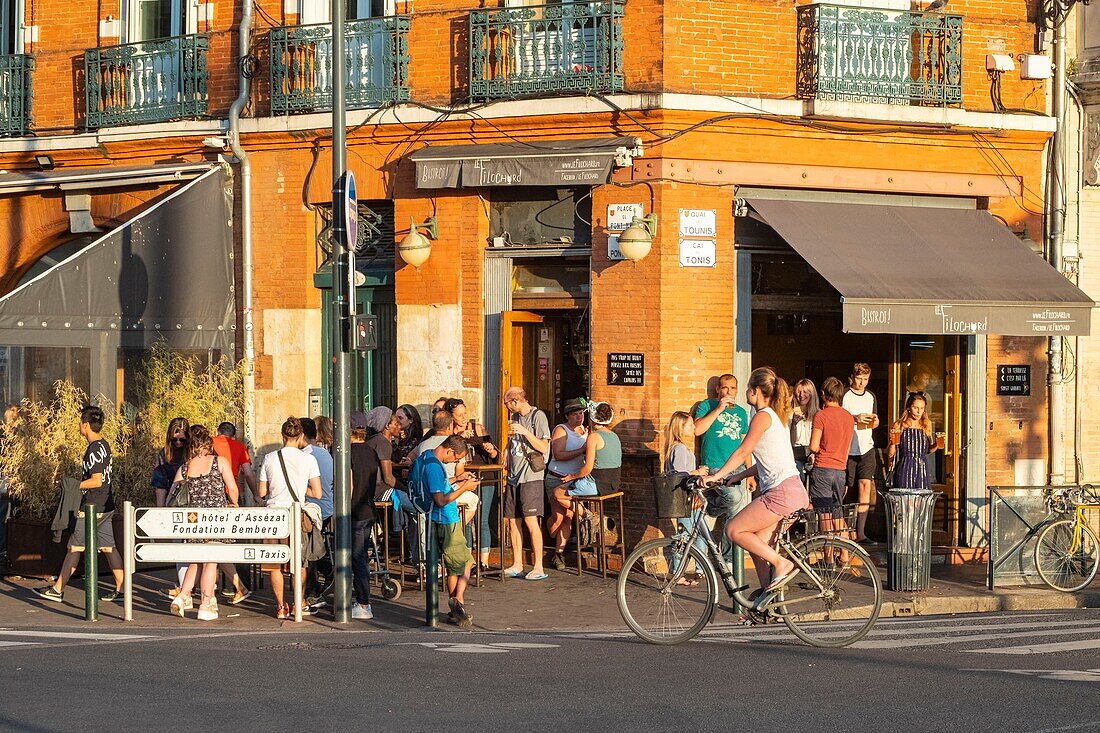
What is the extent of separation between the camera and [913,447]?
15281 millimetres

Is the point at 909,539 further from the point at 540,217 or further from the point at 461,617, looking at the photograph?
the point at 540,217

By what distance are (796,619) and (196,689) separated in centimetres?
403

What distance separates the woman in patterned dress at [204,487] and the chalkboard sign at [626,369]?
4.33m

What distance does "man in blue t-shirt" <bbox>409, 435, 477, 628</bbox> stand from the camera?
474 inches

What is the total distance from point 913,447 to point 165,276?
8.35 m

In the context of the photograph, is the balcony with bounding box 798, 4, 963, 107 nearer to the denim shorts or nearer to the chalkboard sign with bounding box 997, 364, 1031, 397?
the chalkboard sign with bounding box 997, 364, 1031, 397

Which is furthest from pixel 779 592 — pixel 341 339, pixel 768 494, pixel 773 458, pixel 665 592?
pixel 341 339

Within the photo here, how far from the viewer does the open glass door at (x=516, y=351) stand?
16312mm

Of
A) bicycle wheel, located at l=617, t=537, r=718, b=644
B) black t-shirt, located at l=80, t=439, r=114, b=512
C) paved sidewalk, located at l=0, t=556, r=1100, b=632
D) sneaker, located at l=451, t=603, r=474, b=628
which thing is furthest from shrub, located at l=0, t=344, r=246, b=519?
bicycle wheel, located at l=617, t=537, r=718, b=644

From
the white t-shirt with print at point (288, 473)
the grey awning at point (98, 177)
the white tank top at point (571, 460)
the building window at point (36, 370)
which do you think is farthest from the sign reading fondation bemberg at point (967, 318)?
the building window at point (36, 370)

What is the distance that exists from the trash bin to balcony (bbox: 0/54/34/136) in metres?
11.5

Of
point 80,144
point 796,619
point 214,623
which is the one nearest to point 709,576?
point 796,619

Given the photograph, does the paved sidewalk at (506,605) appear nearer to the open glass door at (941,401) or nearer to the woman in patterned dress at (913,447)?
the woman in patterned dress at (913,447)

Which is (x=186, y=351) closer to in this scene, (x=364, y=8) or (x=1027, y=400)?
(x=364, y=8)
